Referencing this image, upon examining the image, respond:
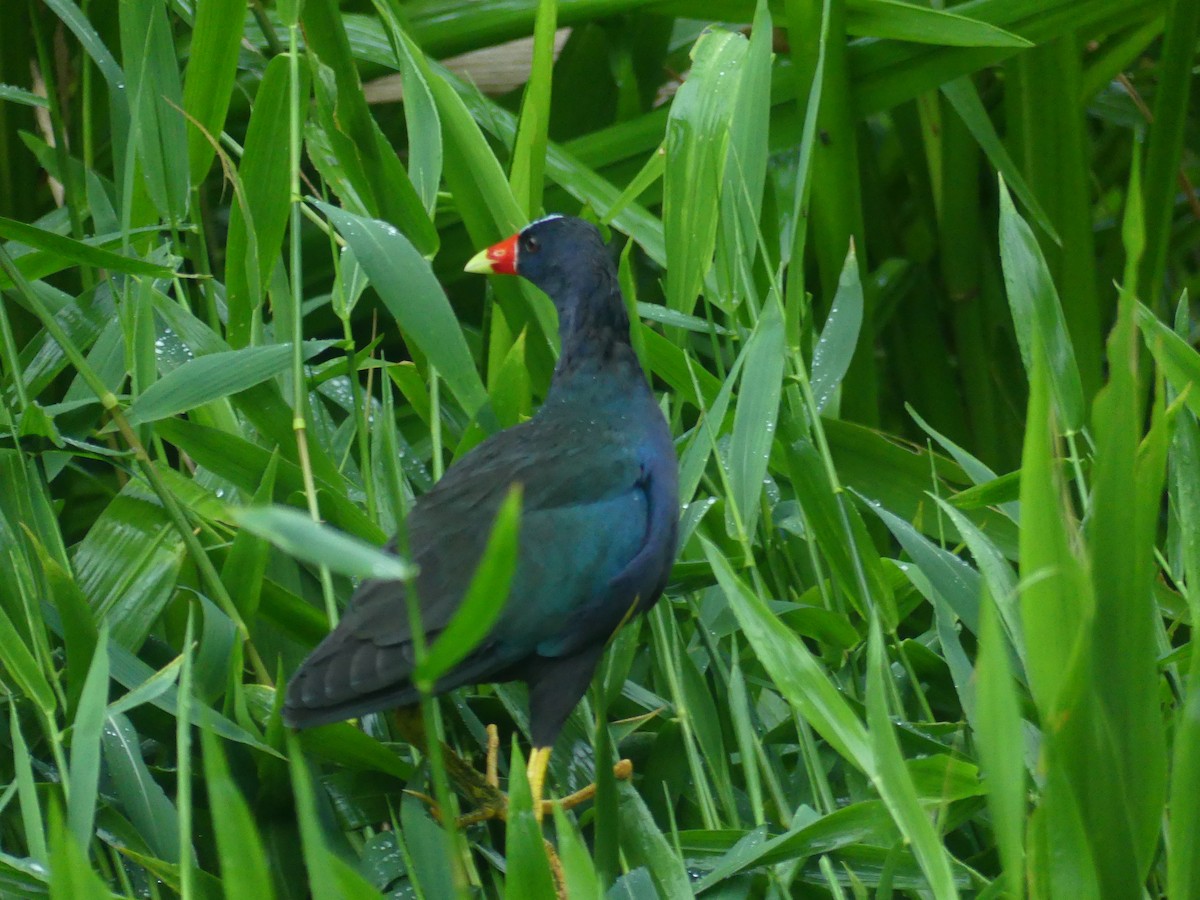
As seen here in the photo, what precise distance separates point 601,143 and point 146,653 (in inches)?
29.2

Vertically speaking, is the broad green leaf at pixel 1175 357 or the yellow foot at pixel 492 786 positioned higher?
the broad green leaf at pixel 1175 357

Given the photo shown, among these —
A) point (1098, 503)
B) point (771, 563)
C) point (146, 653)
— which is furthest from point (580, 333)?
point (1098, 503)

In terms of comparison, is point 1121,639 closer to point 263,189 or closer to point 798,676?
point 798,676

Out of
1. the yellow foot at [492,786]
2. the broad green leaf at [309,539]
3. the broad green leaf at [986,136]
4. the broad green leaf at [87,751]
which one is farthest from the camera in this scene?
the broad green leaf at [986,136]

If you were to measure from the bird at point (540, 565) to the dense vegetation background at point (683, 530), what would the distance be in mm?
32

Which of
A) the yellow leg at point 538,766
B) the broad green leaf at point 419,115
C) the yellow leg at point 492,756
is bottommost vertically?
the yellow leg at point 492,756

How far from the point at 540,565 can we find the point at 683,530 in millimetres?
124

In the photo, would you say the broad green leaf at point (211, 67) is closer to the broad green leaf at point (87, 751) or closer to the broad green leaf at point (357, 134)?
the broad green leaf at point (357, 134)

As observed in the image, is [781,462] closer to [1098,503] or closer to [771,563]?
[771,563]

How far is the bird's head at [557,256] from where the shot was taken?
1081 millimetres

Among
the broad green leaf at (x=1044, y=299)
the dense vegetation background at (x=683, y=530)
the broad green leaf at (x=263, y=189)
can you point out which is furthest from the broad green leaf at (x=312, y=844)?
the broad green leaf at (x=1044, y=299)

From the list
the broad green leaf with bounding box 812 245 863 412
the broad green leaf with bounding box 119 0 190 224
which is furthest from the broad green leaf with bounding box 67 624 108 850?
the broad green leaf with bounding box 812 245 863 412

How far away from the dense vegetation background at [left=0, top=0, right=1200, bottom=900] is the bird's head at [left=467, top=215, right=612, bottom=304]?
0.03 m

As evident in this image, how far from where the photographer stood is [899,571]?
95 cm
